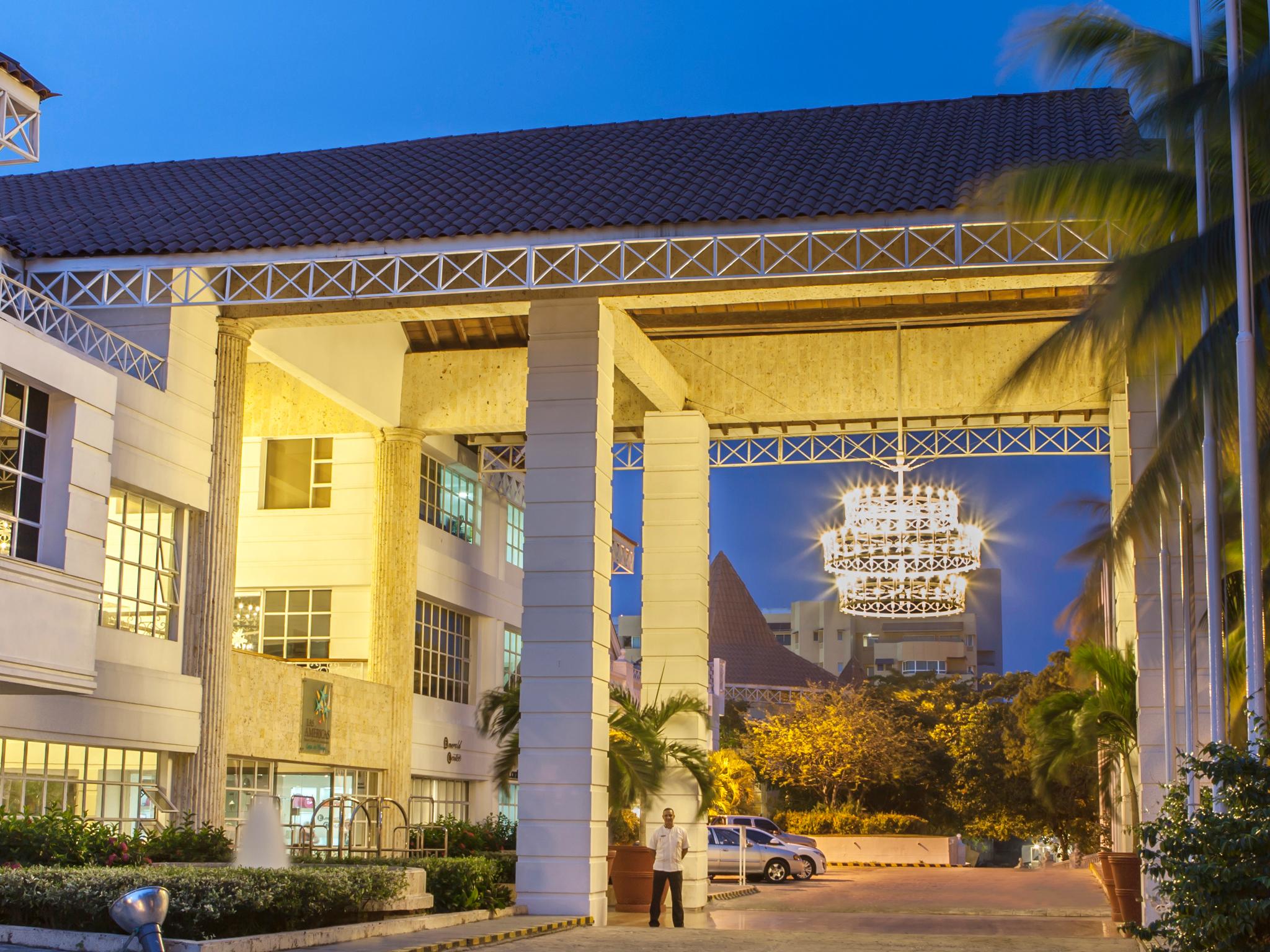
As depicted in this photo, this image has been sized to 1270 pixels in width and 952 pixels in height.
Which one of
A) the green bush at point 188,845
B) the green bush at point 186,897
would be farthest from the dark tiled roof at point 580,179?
the green bush at point 186,897

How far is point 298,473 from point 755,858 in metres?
15.6

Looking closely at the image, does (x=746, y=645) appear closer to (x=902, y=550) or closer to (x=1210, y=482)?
(x=902, y=550)

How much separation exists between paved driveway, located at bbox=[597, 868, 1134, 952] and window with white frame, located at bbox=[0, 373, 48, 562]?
8266 mm

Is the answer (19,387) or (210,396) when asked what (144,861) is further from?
(210,396)

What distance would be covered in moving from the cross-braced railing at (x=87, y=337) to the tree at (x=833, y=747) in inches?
1389

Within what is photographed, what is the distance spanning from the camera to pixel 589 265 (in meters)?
23.6

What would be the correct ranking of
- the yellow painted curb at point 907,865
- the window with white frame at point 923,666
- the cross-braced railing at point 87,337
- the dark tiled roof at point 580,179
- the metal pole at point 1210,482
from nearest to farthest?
the metal pole at point 1210,482 < the cross-braced railing at point 87,337 < the dark tiled roof at point 580,179 < the yellow painted curb at point 907,865 < the window with white frame at point 923,666

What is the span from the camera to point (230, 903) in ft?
47.8

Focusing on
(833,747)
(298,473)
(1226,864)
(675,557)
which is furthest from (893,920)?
(833,747)

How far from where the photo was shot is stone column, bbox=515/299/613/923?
2239cm

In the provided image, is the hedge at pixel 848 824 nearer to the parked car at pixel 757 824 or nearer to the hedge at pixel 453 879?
the parked car at pixel 757 824

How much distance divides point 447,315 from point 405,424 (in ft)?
23.5

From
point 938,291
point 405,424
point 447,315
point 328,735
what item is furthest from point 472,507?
point 938,291

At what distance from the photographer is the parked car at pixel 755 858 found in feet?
129
